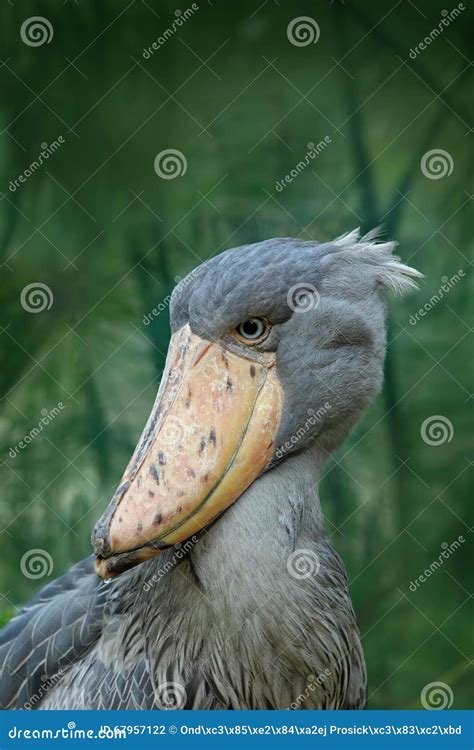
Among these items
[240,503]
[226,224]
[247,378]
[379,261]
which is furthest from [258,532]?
[226,224]

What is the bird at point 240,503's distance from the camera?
1.45 meters

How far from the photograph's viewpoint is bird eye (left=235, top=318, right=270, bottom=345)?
1.51m

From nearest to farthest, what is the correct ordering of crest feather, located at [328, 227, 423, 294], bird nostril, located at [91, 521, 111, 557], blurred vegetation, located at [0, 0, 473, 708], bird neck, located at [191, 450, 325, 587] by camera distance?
bird nostril, located at [91, 521, 111, 557]
bird neck, located at [191, 450, 325, 587]
crest feather, located at [328, 227, 423, 294]
blurred vegetation, located at [0, 0, 473, 708]

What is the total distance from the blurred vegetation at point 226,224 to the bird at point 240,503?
1.29 metres

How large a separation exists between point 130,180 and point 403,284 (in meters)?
1.55

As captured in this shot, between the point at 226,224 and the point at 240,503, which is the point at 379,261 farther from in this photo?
the point at 226,224

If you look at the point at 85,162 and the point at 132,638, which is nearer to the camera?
the point at 132,638

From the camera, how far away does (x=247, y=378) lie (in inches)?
59.2

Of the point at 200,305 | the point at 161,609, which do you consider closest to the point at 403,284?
the point at 200,305

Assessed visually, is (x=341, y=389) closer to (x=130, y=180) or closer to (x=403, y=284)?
(x=403, y=284)

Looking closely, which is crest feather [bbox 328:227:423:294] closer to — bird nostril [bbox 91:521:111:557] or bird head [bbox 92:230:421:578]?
bird head [bbox 92:230:421:578]

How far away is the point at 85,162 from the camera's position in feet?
9.84

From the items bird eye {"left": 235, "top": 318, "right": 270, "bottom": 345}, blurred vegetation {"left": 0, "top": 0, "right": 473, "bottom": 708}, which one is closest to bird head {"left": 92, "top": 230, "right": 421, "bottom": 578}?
bird eye {"left": 235, "top": 318, "right": 270, "bottom": 345}

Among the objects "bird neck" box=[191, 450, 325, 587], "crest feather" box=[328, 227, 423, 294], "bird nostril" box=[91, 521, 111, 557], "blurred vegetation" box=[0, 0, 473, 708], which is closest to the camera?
"bird nostril" box=[91, 521, 111, 557]
